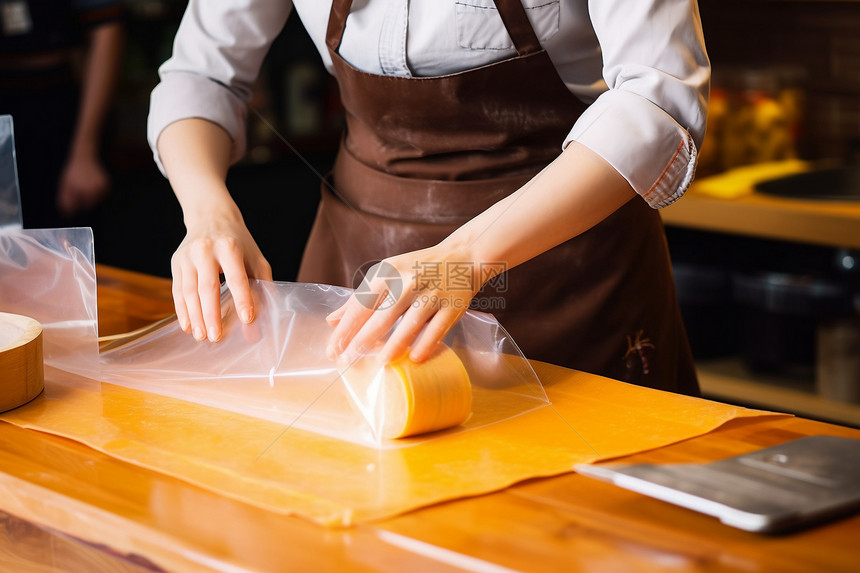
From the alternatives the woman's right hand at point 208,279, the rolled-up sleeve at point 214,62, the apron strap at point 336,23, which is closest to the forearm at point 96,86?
the rolled-up sleeve at point 214,62

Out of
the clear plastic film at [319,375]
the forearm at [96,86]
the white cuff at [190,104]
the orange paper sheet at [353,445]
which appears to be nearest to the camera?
the orange paper sheet at [353,445]

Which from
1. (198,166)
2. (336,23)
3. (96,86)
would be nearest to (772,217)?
(336,23)

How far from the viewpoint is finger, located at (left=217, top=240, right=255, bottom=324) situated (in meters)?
1.01

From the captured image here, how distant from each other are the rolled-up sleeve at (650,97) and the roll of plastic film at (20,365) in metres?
0.56

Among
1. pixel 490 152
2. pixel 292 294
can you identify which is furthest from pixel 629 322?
pixel 292 294

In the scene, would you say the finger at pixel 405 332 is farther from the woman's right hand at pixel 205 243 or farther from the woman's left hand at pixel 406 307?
the woman's right hand at pixel 205 243

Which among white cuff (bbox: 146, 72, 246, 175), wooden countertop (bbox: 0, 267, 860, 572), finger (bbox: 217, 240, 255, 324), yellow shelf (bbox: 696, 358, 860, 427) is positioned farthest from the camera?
yellow shelf (bbox: 696, 358, 860, 427)

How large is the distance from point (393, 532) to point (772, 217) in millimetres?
1685

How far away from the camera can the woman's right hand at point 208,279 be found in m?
1.02

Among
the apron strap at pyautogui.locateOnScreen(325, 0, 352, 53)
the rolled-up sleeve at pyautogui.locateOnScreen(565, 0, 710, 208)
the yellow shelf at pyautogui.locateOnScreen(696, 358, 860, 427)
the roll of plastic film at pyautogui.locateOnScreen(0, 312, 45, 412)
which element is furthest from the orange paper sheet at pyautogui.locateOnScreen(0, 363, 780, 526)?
the yellow shelf at pyautogui.locateOnScreen(696, 358, 860, 427)

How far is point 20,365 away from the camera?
92 centimetres

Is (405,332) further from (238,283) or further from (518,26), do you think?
(518,26)

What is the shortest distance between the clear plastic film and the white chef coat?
230 millimetres

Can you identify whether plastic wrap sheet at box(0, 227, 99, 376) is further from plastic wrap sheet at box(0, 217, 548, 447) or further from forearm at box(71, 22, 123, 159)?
forearm at box(71, 22, 123, 159)
